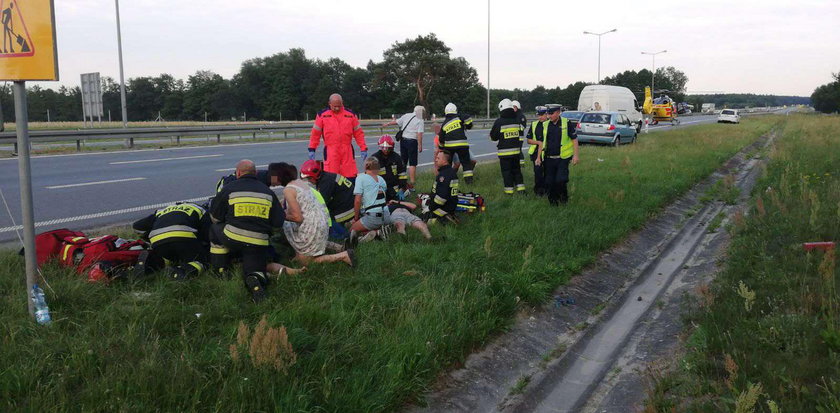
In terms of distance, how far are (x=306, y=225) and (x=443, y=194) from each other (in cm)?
232

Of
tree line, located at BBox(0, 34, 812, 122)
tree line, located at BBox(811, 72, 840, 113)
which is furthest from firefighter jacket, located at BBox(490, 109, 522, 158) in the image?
tree line, located at BBox(811, 72, 840, 113)

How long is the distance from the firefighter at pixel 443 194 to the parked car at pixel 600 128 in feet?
53.1

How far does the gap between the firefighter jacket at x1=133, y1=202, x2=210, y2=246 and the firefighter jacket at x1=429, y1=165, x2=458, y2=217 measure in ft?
9.67

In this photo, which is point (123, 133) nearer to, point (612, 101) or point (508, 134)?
point (508, 134)

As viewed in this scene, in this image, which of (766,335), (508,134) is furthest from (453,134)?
(766,335)

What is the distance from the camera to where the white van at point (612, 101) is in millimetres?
34188

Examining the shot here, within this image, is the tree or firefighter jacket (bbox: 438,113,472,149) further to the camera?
the tree

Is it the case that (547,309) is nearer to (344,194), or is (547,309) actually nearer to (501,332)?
(501,332)

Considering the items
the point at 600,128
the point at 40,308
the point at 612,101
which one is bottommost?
the point at 40,308

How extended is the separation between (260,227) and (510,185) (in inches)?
237

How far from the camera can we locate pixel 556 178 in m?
9.61

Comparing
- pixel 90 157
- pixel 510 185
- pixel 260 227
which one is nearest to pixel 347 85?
pixel 90 157

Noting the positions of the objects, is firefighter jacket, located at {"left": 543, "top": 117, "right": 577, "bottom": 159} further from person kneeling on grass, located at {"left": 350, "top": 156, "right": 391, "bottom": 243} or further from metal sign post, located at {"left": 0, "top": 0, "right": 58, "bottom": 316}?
metal sign post, located at {"left": 0, "top": 0, "right": 58, "bottom": 316}

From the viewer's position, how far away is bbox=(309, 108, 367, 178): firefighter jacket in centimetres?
895
